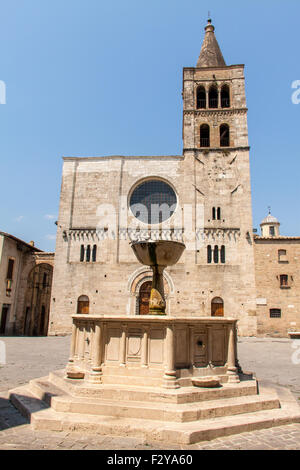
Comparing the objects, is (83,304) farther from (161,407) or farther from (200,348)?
(161,407)

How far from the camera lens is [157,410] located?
4664 millimetres

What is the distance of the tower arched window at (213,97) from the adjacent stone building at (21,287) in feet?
61.1

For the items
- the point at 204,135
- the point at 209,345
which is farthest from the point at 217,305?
the point at 209,345

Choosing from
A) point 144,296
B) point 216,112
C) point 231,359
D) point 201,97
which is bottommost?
point 231,359

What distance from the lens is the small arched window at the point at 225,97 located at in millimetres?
27703

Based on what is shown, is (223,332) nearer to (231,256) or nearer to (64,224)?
(231,256)

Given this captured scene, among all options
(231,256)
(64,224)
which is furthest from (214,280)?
(64,224)

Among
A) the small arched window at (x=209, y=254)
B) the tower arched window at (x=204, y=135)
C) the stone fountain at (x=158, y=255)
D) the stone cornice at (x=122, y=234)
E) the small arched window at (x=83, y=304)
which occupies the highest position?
the tower arched window at (x=204, y=135)

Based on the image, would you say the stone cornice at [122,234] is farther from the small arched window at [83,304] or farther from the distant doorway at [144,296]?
the small arched window at [83,304]

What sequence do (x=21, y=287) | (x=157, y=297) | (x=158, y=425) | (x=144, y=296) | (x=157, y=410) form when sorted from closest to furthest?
(x=158, y=425)
(x=157, y=410)
(x=157, y=297)
(x=144, y=296)
(x=21, y=287)

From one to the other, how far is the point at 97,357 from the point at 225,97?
27434 mm

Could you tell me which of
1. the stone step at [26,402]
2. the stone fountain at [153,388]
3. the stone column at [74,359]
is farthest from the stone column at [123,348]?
the stone step at [26,402]

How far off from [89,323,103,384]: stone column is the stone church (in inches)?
698

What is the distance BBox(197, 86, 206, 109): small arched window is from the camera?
28094mm
